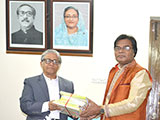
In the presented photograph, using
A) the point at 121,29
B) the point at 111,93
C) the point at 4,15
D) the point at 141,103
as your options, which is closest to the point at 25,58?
the point at 4,15

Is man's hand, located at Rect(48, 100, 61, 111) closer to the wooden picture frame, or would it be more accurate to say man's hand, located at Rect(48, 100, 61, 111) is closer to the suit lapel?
the suit lapel

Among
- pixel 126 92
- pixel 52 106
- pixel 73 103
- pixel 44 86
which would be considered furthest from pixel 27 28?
pixel 126 92

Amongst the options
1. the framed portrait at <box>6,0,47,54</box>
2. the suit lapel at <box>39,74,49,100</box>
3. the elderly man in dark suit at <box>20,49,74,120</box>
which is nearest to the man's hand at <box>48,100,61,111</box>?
the elderly man in dark suit at <box>20,49,74,120</box>

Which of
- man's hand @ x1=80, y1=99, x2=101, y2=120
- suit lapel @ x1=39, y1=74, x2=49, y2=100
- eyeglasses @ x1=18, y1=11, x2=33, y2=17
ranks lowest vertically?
man's hand @ x1=80, y1=99, x2=101, y2=120

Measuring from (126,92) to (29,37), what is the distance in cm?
189

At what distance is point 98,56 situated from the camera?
3244mm

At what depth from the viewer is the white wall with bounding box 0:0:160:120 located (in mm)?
3143

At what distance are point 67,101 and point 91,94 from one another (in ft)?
4.35

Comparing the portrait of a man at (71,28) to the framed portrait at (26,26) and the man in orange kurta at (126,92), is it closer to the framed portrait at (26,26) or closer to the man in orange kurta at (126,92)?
the framed portrait at (26,26)

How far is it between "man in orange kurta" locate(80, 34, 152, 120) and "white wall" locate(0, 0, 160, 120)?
1.17 m

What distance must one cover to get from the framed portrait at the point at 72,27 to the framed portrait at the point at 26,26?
16 cm

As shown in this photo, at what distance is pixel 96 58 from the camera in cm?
325

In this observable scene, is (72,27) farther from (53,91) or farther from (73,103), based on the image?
(73,103)

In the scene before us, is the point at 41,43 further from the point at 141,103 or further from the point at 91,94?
the point at 141,103
